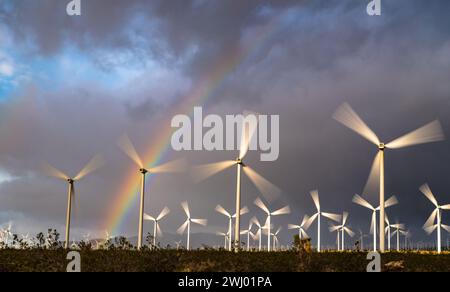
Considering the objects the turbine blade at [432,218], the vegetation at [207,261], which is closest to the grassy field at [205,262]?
the vegetation at [207,261]

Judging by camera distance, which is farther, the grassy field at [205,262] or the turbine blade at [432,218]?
the turbine blade at [432,218]

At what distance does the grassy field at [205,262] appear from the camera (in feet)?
96.6

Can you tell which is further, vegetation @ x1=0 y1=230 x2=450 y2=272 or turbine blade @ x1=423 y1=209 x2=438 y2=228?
turbine blade @ x1=423 y1=209 x2=438 y2=228

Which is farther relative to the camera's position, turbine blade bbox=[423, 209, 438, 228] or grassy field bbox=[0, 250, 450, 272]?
turbine blade bbox=[423, 209, 438, 228]

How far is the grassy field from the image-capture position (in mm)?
29453

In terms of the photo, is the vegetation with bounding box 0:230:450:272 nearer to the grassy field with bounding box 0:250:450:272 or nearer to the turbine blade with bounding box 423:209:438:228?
the grassy field with bounding box 0:250:450:272

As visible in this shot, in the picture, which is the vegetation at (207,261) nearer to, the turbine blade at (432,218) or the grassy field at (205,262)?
the grassy field at (205,262)

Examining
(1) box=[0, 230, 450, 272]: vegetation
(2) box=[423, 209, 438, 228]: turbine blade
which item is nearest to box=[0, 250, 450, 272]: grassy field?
(1) box=[0, 230, 450, 272]: vegetation

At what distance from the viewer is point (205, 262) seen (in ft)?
97.9

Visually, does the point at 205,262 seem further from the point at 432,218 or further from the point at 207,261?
the point at 432,218
